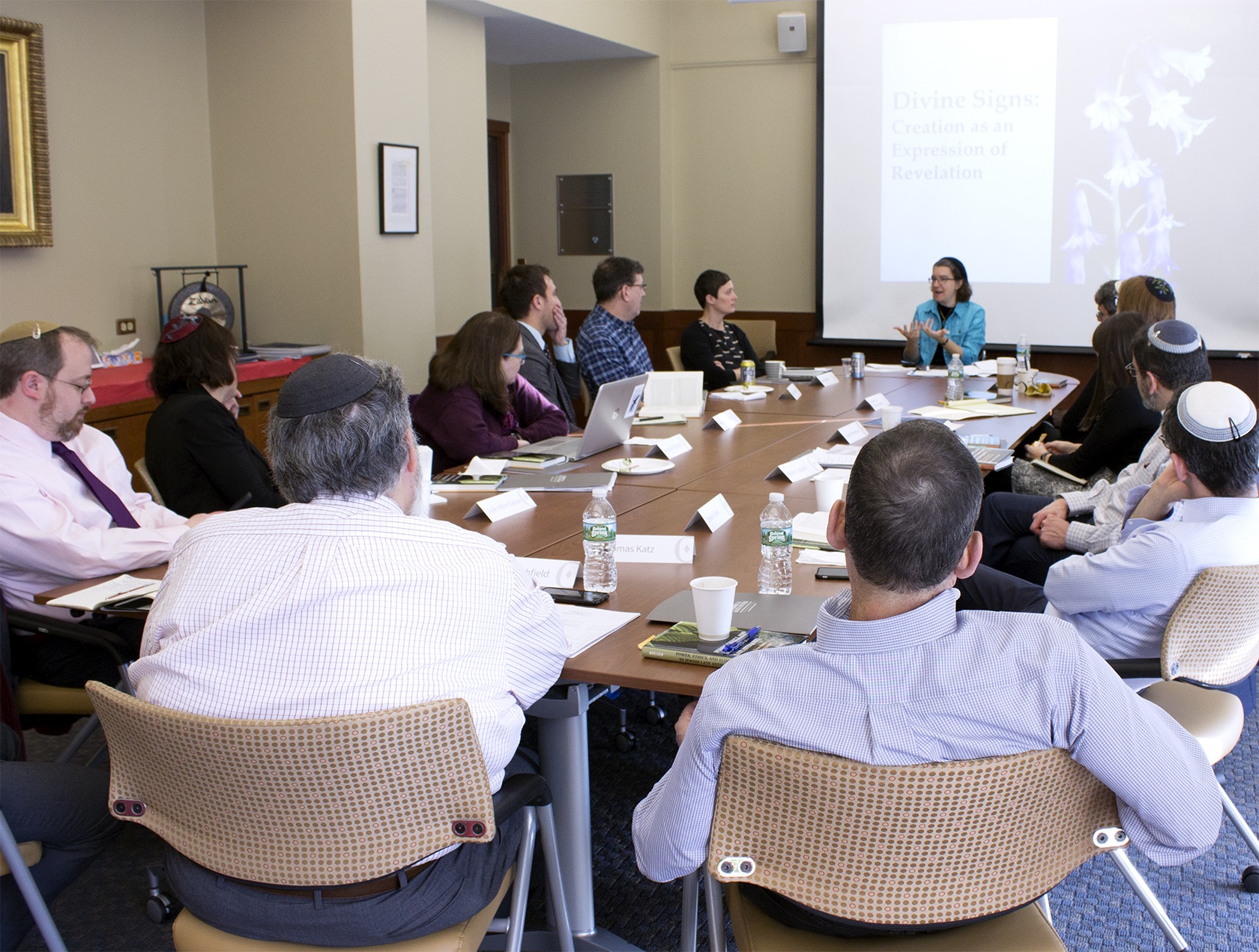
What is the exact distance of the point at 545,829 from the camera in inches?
76.9

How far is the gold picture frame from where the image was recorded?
4.70 metres

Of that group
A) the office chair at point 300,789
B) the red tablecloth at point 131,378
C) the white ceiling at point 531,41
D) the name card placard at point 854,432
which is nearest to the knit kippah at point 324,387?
the office chair at point 300,789

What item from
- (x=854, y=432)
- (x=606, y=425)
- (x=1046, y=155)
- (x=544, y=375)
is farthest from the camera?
(x=1046, y=155)

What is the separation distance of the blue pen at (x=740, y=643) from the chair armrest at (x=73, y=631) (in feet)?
4.36

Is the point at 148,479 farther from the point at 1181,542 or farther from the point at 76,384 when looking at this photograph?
the point at 1181,542

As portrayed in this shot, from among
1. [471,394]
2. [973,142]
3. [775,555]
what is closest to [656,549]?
[775,555]

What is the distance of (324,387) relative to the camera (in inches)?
69.2

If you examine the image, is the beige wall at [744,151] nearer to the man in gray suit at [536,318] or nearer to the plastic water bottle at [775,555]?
the man in gray suit at [536,318]

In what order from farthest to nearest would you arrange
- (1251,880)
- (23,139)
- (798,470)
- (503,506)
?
(23,139) < (798,470) < (503,506) < (1251,880)

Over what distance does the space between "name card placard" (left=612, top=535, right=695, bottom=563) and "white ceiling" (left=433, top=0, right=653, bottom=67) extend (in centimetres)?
493

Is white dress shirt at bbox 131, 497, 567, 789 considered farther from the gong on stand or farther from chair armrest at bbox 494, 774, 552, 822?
the gong on stand

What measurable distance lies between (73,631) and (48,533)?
0.85 feet

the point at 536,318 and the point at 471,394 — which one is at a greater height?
the point at 536,318

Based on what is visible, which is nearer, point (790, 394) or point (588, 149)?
point (790, 394)
